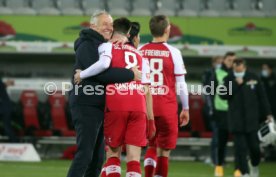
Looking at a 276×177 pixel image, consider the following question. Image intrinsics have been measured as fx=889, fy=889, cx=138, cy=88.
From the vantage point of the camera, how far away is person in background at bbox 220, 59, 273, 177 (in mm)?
13977

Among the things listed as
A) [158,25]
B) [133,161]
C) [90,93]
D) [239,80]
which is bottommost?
[133,161]

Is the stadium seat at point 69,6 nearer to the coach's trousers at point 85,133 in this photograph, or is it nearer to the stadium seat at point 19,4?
the stadium seat at point 19,4

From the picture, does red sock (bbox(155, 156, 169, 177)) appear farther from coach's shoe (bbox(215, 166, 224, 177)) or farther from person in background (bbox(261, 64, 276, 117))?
person in background (bbox(261, 64, 276, 117))

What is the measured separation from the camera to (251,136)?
1405cm

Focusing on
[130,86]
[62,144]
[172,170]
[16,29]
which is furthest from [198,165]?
[130,86]

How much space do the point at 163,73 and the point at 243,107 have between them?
3.53 meters

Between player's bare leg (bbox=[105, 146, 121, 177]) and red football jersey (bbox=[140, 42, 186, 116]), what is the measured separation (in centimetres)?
137

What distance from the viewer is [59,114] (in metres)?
19.6

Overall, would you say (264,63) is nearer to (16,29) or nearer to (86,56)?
(16,29)

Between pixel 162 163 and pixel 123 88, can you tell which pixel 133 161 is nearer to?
pixel 123 88

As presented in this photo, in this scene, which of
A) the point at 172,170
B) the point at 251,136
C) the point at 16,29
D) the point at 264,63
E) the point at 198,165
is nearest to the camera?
the point at 251,136

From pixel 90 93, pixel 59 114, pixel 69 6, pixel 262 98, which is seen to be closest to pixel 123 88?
pixel 90 93

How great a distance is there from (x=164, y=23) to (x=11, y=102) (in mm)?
9036

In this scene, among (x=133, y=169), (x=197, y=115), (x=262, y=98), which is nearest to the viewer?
(x=133, y=169)
